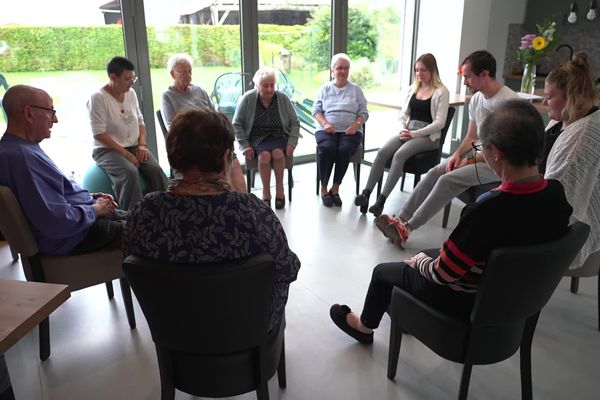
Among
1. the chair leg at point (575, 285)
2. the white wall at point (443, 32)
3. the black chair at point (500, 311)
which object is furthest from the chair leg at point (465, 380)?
the white wall at point (443, 32)

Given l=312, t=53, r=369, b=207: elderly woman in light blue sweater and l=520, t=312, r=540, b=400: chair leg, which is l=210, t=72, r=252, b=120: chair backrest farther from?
l=520, t=312, r=540, b=400: chair leg

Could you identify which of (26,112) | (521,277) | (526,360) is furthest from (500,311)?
(26,112)

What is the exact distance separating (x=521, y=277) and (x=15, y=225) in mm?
1895

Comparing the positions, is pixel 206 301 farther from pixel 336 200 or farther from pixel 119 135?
pixel 336 200

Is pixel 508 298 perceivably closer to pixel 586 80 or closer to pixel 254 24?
pixel 586 80

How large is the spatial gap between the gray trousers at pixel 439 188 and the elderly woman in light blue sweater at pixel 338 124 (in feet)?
2.78

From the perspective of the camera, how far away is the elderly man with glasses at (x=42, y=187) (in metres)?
1.92

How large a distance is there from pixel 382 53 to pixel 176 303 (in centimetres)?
496

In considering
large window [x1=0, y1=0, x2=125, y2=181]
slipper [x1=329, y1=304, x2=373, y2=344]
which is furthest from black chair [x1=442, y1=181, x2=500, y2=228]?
large window [x1=0, y1=0, x2=125, y2=181]

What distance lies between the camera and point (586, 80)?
87.0 inches

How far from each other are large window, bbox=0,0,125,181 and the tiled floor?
152cm

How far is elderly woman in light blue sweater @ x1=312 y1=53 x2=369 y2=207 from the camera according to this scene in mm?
4125

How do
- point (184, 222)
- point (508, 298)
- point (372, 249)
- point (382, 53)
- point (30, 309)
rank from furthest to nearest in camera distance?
point (382, 53)
point (372, 249)
point (508, 298)
point (184, 222)
point (30, 309)

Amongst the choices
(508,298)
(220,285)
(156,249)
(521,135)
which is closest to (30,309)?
(156,249)
